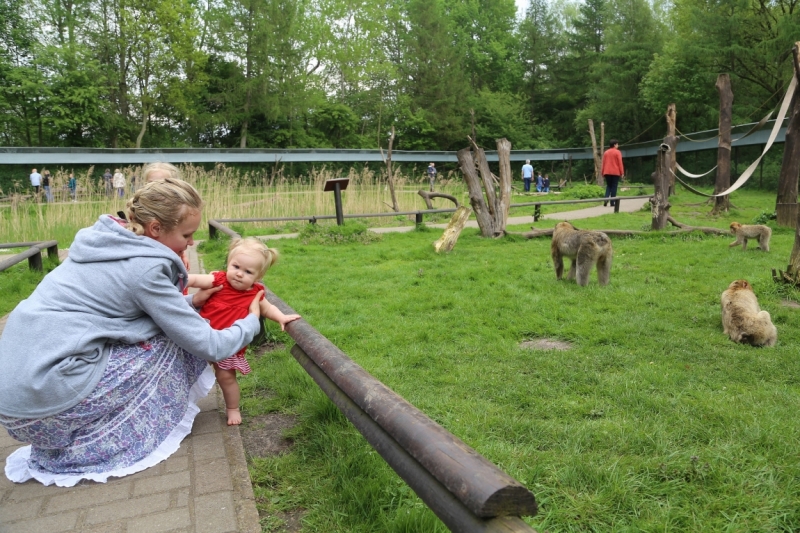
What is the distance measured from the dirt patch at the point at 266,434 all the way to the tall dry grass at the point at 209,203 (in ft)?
33.1

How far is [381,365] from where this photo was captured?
4660 mm

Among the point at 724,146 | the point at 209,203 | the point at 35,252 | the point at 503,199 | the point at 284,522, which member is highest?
the point at 724,146

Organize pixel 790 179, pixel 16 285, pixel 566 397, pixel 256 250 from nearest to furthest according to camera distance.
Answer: pixel 256 250 → pixel 566 397 → pixel 16 285 → pixel 790 179

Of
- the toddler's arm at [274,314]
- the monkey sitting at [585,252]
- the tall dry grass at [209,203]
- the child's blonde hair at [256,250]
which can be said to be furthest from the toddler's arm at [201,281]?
the tall dry grass at [209,203]

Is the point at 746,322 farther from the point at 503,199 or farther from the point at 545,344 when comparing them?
the point at 503,199

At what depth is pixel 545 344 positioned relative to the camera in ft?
17.4

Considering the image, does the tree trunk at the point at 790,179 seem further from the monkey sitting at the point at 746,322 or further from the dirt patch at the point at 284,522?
the dirt patch at the point at 284,522

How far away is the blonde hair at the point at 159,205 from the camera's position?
9.16 ft

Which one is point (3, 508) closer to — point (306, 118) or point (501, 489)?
point (501, 489)

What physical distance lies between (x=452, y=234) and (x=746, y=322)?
19.5ft

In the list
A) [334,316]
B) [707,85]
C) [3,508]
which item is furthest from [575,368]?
[707,85]

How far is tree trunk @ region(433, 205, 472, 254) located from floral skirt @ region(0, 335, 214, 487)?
762 centimetres

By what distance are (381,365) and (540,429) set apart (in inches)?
59.5

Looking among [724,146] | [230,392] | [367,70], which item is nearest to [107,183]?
[230,392]
